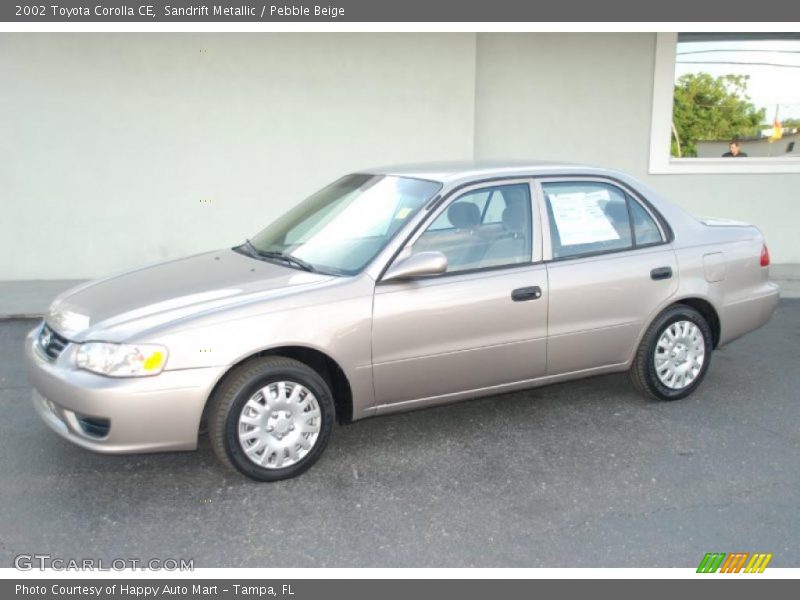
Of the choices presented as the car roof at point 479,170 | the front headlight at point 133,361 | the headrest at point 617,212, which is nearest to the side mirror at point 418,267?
the car roof at point 479,170

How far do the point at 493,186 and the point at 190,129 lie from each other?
5.65 meters

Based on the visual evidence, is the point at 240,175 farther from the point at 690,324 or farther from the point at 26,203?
the point at 690,324

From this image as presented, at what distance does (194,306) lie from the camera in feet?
13.3

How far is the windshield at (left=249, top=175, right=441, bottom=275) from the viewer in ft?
14.9

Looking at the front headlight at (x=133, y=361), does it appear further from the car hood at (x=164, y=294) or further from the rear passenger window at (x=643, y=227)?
the rear passenger window at (x=643, y=227)

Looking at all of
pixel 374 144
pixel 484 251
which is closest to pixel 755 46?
pixel 374 144

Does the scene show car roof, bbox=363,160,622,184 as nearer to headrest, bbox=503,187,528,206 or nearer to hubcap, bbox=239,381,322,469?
headrest, bbox=503,187,528,206

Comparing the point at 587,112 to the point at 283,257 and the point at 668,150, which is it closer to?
the point at 668,150

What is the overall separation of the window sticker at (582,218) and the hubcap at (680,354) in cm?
80

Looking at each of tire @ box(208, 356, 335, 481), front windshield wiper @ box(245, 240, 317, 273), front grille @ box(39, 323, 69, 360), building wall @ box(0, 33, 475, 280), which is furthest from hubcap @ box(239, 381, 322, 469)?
building wall @ box(0, 33, 475, 280)

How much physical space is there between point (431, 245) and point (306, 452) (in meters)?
1.37

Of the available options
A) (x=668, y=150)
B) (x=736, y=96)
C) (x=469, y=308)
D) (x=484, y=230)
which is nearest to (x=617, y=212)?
(x=484, y=230)

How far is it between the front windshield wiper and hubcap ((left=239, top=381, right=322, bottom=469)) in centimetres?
76

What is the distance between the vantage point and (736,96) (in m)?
10.5
